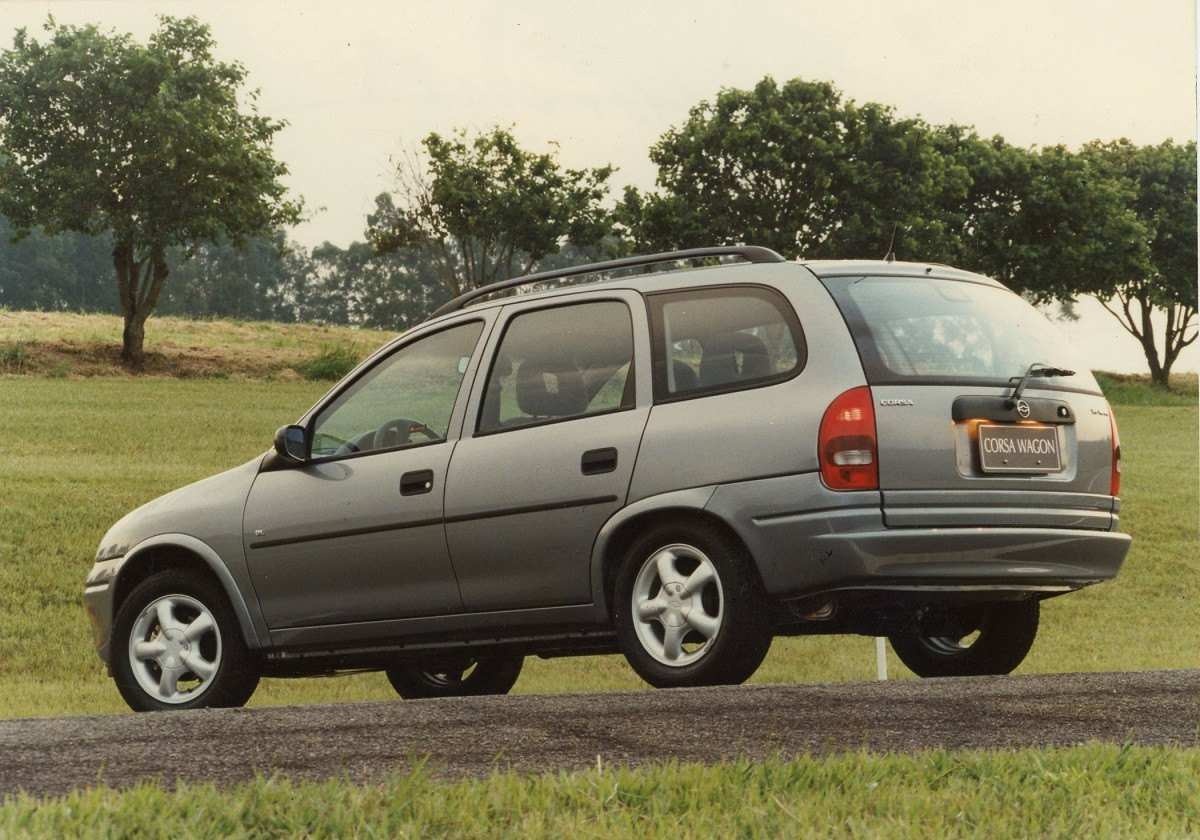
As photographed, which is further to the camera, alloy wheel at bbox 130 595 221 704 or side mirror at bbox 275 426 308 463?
alloy wheel at bbox 130 595 221 704

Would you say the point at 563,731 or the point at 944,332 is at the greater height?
the point at 944,332

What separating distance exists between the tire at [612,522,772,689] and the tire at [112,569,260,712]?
1.90 metres

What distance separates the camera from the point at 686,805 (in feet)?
14.4

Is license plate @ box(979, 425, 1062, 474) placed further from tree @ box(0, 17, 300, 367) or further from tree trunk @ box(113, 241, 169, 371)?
tree trunk @ box(113, 241, 169, 371)

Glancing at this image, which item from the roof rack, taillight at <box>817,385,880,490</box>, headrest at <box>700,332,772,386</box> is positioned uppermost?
the roof rack

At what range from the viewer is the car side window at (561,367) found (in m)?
6.93

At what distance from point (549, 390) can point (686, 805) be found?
2.92 m

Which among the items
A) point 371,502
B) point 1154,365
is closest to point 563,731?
point 371,502

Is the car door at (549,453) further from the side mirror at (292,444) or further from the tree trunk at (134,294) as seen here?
the tree trunk at (134,294)

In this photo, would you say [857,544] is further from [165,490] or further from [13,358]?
[13,358]

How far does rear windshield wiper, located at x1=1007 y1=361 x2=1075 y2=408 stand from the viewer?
662cm

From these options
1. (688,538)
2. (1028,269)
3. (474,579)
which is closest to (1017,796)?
(688,538)

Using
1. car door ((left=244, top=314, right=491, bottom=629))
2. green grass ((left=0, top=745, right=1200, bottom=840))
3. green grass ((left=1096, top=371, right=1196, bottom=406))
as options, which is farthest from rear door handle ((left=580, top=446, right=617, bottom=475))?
green grass ((left=1096, top=371, right=1196, bottom=406))

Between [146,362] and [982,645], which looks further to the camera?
[146,362]
